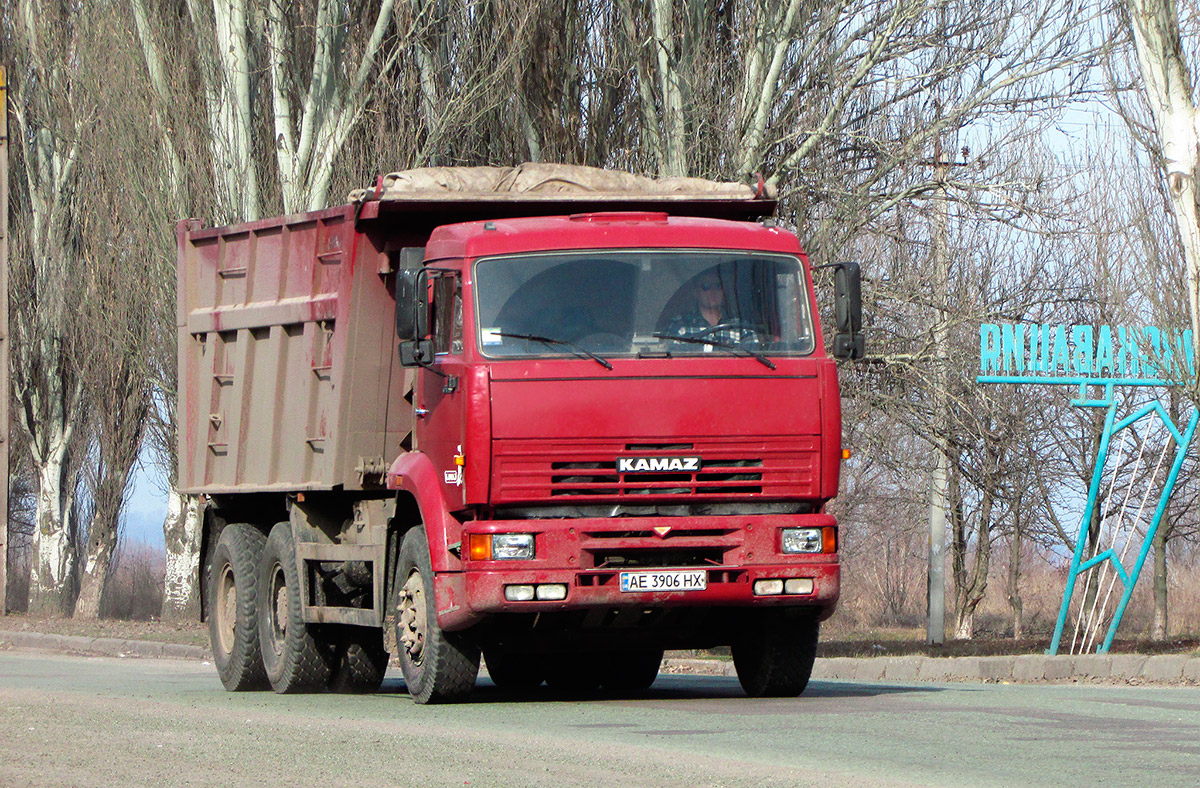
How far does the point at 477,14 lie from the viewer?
22594 millimetres

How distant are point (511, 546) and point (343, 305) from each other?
2.56m

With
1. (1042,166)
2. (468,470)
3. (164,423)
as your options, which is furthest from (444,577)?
(164,423)

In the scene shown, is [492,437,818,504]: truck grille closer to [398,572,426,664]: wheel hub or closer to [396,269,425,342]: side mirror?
[396,269,425,342]: side mirror

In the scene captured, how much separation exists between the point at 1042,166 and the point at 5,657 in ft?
44.7

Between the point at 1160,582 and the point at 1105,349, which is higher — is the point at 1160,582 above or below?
below

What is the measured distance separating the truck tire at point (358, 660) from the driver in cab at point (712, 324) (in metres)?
4.00

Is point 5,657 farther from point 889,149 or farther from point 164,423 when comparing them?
point 889,149

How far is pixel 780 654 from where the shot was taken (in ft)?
37.9

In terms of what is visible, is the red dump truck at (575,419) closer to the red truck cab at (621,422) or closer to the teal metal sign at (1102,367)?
the red truck cab at (621,422)

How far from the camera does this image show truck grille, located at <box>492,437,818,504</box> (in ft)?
33.3

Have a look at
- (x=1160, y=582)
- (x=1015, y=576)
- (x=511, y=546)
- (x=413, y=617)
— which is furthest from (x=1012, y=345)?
(x=1015, y=576)

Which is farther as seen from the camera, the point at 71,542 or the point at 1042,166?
the point at 71,542

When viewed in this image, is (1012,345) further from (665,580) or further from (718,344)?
(665,580)

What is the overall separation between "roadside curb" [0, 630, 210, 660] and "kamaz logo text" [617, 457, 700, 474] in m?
10.8
